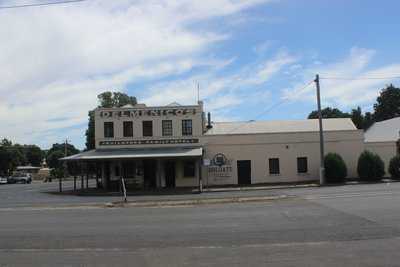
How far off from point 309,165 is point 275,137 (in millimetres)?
3803

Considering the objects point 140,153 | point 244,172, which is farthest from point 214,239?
point 244,172

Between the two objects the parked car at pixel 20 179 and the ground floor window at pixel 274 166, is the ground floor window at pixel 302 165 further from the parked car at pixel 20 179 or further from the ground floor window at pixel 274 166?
the parked car at pixel 20 179

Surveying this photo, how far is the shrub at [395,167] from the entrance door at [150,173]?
19.8 m

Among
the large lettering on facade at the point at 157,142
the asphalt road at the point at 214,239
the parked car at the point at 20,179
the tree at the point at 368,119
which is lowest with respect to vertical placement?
the asphalt road at the point at 214,239

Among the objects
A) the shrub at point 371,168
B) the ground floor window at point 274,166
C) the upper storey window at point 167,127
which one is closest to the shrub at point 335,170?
the shrub at point 371,168

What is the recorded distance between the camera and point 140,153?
4391 centimetres

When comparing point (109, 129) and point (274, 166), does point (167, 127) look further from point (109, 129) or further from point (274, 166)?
point (274, 166)

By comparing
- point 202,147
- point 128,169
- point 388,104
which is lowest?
point 128,169

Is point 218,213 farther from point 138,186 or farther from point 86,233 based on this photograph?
point 138,186

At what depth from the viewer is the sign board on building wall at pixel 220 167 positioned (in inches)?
1831

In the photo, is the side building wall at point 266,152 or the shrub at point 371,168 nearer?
the shrub at point 371,168

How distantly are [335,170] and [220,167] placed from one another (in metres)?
9.57

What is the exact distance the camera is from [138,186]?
45375 millimetres

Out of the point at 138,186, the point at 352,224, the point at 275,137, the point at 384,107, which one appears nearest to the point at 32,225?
the point at 352,224
